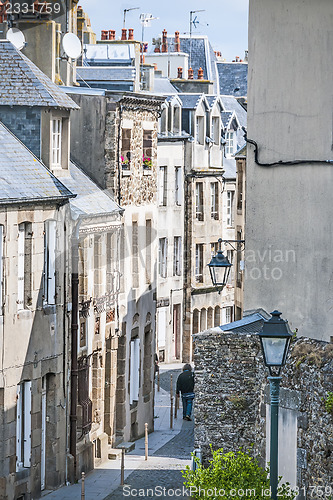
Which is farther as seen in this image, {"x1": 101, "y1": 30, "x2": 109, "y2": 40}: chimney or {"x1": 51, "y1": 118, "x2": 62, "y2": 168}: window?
{"x1": 101, "y1": 30, "x2": 109, "y2": 40}: chimney

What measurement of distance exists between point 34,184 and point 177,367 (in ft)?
77.3

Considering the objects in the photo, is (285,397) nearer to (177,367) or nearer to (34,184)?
(34,184)

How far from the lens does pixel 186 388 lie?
1496 inches

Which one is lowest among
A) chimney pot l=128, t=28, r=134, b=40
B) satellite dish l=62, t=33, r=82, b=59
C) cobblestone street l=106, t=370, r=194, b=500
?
cobblestone street l=106, t=370, r=194, b=500

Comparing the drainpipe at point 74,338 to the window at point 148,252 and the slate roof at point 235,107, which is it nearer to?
the window at point 148,252

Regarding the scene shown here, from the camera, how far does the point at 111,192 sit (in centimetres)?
3397

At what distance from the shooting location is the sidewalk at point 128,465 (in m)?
28.1

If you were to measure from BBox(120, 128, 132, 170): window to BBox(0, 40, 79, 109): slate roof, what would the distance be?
4919 mm

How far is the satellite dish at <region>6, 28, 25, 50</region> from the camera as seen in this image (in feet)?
105

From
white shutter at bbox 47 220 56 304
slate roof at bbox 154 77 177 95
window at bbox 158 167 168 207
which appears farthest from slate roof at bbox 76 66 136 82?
slate roof at bbox 154 77 177 95

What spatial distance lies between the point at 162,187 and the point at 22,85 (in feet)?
68.7

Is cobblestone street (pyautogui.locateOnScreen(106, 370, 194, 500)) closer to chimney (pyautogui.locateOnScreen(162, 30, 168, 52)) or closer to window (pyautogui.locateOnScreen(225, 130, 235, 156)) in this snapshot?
window (pyautogui.locateOnScreen(225, 130, 235, 156))

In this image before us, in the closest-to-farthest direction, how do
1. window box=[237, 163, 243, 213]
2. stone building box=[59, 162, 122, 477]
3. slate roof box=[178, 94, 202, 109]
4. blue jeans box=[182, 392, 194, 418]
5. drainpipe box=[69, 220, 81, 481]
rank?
drainpipe box=[69, 220, 81, 481] → stone building box=[59, 162, 122, 477] → blue jeans box=[182, 392, 194, 418] → window box=[237, 163, 243, 213] → slate roof box=[178, 94, 202, 109]

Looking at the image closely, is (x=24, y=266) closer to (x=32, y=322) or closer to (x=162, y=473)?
(x=32, y=322)
